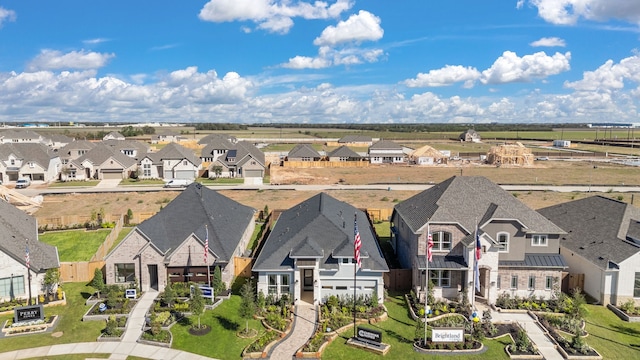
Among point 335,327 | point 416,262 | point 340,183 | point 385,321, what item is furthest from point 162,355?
point 340,183

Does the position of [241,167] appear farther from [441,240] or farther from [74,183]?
[441,240]

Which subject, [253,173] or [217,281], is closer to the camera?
[217,281]

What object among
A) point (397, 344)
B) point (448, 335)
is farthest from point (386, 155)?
point (397, 344)

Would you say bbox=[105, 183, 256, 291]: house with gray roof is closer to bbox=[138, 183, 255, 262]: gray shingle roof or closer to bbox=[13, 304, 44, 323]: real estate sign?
bbox=[138, 183, 255, 262]: gray shingle roof

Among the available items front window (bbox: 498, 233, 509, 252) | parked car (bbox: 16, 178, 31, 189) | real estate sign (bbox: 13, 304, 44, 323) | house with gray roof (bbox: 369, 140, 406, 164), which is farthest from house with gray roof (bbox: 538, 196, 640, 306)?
parked car (bbox: 16, 178, 31, 189)

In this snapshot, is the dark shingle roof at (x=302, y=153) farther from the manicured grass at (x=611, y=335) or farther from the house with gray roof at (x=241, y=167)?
the manicured grass at (x=611, y=335)

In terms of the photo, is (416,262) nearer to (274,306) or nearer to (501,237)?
(501,237)

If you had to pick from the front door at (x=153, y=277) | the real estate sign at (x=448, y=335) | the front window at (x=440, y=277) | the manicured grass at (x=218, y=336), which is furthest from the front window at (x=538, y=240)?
the front door at (x=153, y=277)
